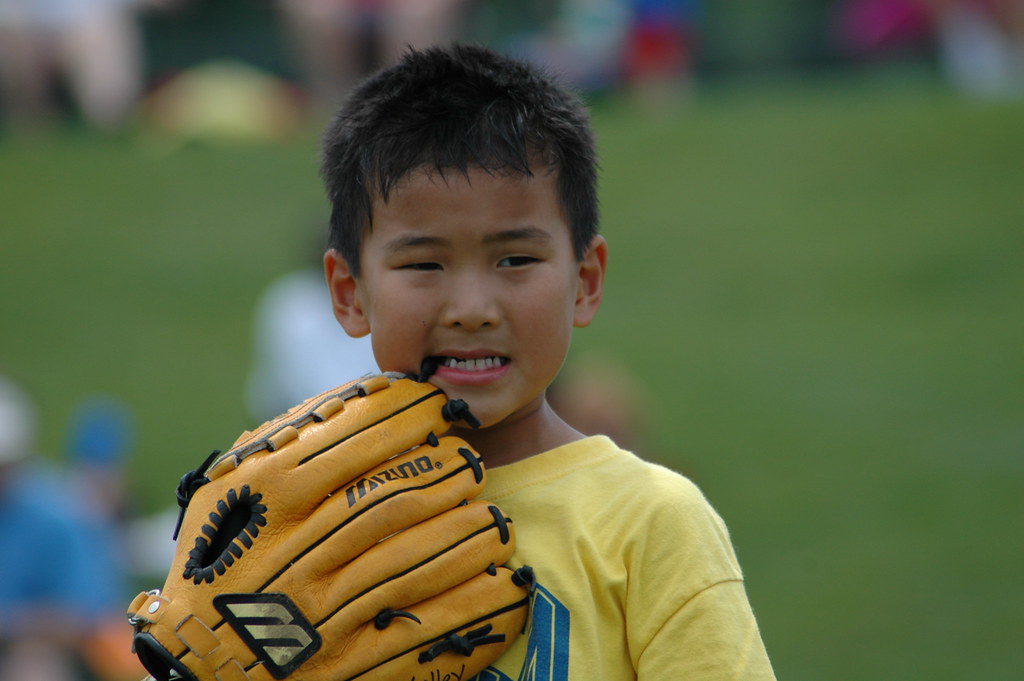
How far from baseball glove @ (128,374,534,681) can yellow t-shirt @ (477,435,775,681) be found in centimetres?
5

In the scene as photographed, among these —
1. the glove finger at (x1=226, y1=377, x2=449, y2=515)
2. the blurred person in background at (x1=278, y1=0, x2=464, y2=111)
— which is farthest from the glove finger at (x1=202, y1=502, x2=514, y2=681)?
the blurred person in background at (x1=278, y1=0, x2=464, y2=111)

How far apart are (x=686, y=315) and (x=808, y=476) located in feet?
9.21

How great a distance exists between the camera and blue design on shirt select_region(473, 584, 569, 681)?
1799 mm

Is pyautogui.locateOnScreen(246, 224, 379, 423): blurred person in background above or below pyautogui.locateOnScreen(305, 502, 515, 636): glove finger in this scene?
below

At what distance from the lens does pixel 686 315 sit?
1043 cm

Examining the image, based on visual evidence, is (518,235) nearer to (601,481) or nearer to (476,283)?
(476,283)

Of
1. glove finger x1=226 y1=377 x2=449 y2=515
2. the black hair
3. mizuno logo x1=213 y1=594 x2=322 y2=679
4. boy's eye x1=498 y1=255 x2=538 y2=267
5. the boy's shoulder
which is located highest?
the black hair

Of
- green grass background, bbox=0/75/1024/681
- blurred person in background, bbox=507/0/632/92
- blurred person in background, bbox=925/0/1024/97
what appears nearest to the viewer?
green grass background, bbox=0/75/1024/681

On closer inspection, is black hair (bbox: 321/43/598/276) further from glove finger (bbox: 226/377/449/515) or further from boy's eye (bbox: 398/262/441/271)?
glove finger (bbox: 226/377/449/515)

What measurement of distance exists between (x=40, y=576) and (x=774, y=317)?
634 centimetres

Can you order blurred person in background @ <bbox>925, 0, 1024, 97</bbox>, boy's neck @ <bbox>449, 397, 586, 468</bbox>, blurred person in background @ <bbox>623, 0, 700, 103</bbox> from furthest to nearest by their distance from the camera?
blurred person in background @ <bbox>925, 0, 1024, 97</bbox> < blurred person in background @ <bbox>623, 0, 700, 103</bbox> < boy's neck @ <bbox>449, 397, 586, 468</bbox>

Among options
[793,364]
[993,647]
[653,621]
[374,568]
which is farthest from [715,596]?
[793,364]

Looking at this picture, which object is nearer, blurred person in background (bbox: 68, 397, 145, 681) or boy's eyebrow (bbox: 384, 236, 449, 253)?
boy's eyebrow (bbox: 384, 236, 449, 253)

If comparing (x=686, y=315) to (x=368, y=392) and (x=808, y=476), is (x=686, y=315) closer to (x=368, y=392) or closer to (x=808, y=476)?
(x=808, y=476)
